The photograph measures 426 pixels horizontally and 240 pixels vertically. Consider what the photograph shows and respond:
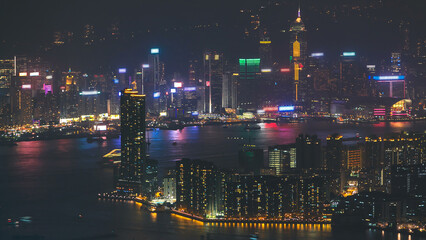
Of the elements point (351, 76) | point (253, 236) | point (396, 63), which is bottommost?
point (253, 236)

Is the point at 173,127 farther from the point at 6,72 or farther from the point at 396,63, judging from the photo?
the point at 396,63

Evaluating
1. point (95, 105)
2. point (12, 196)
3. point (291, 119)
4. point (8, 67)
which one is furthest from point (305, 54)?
point (12, 196)

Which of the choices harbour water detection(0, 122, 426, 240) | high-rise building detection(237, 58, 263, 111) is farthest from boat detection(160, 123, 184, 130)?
high-rise building detection(237, 58, 263, 111)

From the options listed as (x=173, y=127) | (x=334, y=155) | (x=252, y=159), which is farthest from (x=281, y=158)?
(x=173, y=127)

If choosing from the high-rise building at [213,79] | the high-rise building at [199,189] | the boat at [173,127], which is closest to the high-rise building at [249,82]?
the high-rise building at [213,79]

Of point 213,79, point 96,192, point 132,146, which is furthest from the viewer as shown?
point 213,79

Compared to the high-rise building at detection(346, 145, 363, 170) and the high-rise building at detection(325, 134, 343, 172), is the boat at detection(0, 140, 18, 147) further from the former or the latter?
the high-rise building at detection(346, 145, 363, 170)

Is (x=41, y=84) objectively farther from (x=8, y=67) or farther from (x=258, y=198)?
(x=258, y=198)
